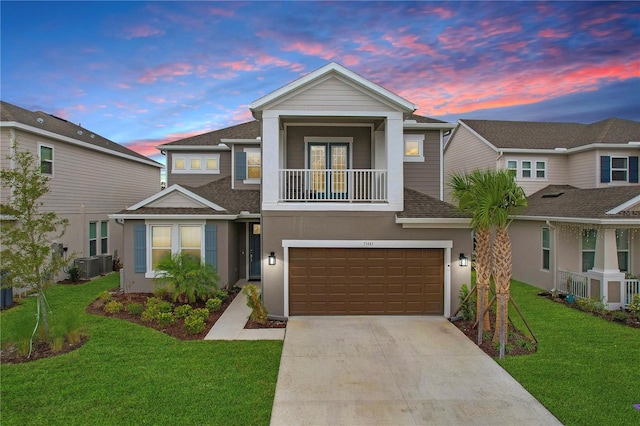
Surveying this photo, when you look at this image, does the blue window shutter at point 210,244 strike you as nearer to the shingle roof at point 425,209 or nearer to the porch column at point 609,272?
the shingle roof at point 425,209

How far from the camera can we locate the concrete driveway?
482 cm

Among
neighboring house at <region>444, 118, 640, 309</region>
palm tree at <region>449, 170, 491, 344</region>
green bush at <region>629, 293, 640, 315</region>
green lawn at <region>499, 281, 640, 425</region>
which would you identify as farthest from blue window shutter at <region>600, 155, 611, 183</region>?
palm tree at <region>449, 170, 491, 344</region>

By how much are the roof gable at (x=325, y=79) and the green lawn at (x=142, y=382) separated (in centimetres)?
610

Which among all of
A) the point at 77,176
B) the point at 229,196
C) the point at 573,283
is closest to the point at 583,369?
the point at 573,283

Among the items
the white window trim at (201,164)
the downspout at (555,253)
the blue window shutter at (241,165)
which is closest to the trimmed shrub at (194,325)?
the blue window shutter at (241,165)

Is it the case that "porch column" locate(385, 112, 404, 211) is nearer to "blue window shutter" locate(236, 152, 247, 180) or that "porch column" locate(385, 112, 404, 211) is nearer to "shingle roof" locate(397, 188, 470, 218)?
"shingle roof" locate(397, 188, 470, 218)

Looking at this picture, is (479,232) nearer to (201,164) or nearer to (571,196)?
(571,196)

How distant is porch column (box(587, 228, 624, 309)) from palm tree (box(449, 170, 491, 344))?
15.7 feet

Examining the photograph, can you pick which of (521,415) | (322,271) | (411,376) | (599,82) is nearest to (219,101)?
(322,271)

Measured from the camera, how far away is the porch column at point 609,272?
10297 mm

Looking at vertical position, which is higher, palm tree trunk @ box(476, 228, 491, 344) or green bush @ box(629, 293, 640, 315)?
palm tree trunk @ box(476, 228, 491, 344)

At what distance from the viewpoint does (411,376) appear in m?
6.01

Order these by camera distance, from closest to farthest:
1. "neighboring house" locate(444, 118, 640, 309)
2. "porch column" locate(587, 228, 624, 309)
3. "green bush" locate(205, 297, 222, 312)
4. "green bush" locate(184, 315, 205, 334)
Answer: "green bush" locate(184, 315, 205, 334)
"green bush" locate(205, 297, 222, 312)
"porch column" locate(587, 228, 624, 309)
"neighboring house" locate(444, 118, 640, 309)

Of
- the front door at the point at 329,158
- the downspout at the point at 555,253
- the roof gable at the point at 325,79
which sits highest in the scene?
the roof gable at the point at 325,79
